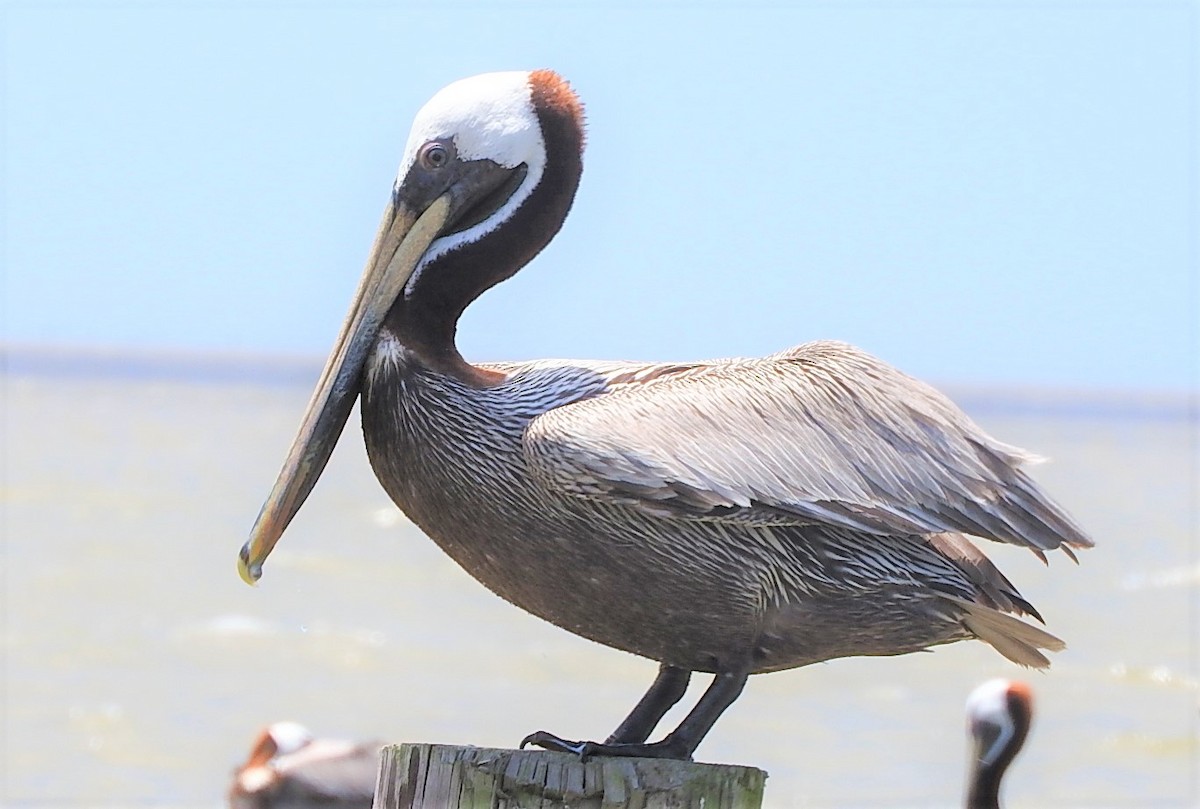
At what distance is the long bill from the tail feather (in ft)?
3.67

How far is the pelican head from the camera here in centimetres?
302

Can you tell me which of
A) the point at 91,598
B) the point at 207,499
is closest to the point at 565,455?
the point at 91,598

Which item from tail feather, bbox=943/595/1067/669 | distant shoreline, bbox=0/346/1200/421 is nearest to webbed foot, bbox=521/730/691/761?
tail feather, bbox=943/595/1067/669

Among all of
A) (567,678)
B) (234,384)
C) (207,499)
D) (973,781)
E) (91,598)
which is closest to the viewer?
(973,781)

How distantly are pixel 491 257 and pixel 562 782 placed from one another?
93cm

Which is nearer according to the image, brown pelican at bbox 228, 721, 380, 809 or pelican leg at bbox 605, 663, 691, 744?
pelican leg at bbox 605, 663, 691, 744

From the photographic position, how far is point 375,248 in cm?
309

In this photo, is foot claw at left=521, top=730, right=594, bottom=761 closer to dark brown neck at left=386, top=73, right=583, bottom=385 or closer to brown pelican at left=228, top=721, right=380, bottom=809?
dark brown neck at left=386, top=73, right=583, bottom=385

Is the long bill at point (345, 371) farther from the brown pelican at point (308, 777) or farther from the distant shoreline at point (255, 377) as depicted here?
the distant shoreline at point (255, 377)

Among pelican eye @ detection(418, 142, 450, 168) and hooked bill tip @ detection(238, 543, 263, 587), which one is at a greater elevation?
pelican eye @ detection(418, 142, 450, 168)

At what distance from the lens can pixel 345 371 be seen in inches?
119

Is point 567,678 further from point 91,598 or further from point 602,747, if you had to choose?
point 602,747

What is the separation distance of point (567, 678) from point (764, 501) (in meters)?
8.16

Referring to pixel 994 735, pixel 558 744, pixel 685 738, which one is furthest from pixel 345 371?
pixel 994 735
